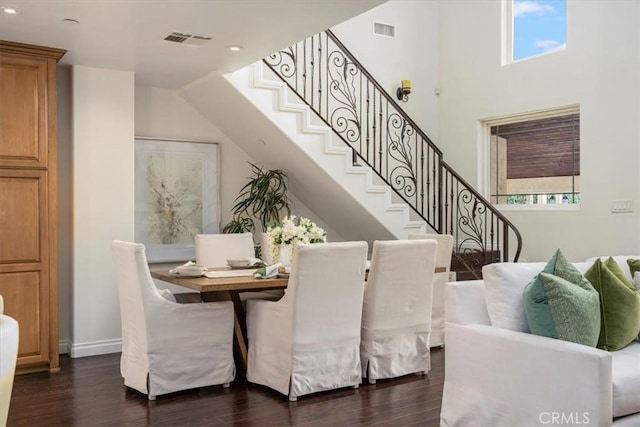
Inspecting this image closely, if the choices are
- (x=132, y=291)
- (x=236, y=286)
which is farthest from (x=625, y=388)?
(x=132, y=291)

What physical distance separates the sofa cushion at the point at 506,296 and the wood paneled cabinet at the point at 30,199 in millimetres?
3372

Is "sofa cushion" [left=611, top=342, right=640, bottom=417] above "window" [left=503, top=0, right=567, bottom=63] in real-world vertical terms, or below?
below

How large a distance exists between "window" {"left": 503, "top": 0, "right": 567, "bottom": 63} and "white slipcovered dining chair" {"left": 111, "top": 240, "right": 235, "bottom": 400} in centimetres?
494

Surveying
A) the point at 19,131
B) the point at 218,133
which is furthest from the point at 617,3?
the point at 19,131

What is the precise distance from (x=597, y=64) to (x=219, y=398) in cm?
504

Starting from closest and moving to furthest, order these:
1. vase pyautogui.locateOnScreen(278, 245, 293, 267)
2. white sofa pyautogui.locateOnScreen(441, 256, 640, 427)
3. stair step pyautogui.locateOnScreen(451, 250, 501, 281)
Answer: white sofa pyautogui.locateOnScreen(441, 256, 640, 427), vase pyautogui.locateOnScreen(278, 245, 293, 267), stair step pyautogui.locateOnScreen(451, 250, 501, 281)

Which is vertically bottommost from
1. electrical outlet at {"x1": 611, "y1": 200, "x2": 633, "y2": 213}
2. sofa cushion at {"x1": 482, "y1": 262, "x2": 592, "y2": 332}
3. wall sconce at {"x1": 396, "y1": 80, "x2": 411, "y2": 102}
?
sofa cushion at {"x1": 482, "y1": 262, "x2": 592, "y2": 332}

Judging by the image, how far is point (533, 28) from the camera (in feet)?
22.8

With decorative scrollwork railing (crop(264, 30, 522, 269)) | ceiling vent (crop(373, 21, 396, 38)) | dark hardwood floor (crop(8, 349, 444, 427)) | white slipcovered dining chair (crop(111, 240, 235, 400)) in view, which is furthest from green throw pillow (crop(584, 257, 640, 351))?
ceiling vent (crop(373, 21, 396, 38))

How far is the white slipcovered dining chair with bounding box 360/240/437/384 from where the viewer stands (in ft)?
13.6

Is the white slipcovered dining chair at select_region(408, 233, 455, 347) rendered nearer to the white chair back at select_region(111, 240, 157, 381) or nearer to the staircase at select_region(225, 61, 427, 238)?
the staircase at select_region(225, 61, 427, 238)

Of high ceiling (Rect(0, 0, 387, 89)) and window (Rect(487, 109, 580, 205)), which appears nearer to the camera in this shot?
high ceiling (Rect(0, 0, 387, 89))

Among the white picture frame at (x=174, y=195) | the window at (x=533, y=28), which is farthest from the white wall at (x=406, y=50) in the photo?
the white picture frame at (x=174, y=195)

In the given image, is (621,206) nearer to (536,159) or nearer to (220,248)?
(536,159)
